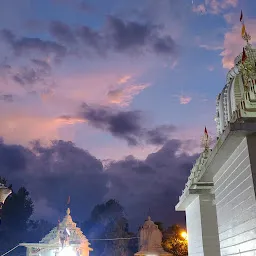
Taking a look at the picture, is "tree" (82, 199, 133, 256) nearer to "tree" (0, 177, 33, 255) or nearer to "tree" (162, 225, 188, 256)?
"tree" (162, 225, 188, 256)

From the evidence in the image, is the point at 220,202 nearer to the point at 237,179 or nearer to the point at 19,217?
the point at 237,179

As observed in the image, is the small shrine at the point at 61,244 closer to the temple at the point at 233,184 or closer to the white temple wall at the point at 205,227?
the white temple wall at the point at 205,227

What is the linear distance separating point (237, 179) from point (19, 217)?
59557 mm

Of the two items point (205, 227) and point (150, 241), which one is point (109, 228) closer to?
point (150, 241)

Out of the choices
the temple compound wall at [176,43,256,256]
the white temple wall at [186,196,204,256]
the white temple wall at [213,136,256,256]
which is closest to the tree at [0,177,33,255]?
the white temple wall at [186,196,204,256]

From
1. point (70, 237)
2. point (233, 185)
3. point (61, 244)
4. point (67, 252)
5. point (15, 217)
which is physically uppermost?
point (15, 217)

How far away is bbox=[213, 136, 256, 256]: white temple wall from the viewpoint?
8523mm

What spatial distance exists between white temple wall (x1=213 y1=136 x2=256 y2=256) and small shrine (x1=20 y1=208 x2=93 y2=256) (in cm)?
2014

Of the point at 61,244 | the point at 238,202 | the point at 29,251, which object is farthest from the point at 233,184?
the point at 29,251

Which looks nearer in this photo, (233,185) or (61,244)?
(233,185)

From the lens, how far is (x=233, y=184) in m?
9.97

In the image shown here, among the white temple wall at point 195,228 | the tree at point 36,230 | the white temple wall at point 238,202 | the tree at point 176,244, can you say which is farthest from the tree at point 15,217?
the white temple wall at point 238,202

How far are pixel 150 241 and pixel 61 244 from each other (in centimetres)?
1100

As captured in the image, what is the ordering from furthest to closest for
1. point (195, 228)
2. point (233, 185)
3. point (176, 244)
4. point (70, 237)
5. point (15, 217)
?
point (15, 217) → point (176, 244) → point (70, 237) → point (195, 228) → point (233, 185)
